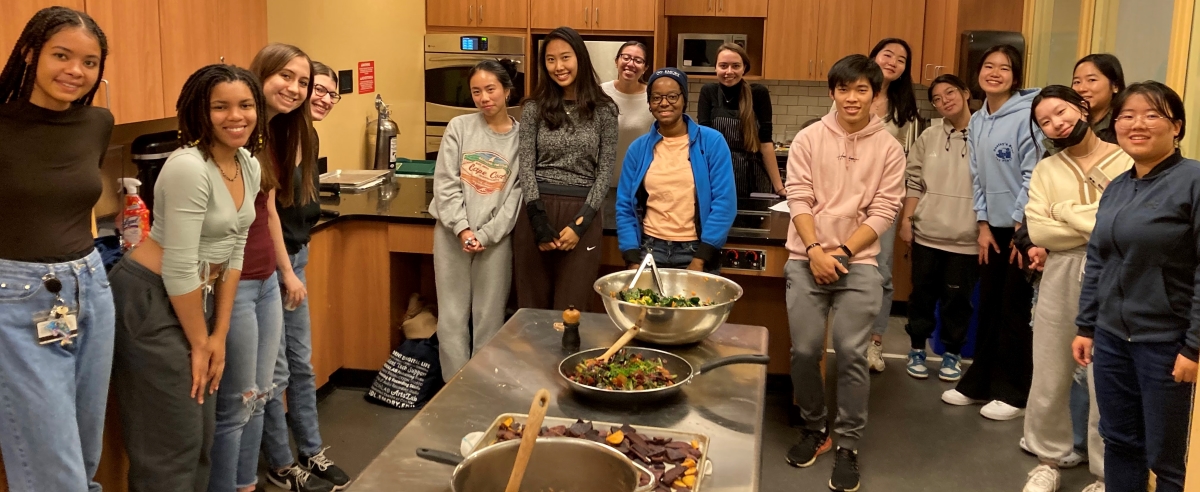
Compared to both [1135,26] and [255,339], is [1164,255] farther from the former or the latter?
[255,339]

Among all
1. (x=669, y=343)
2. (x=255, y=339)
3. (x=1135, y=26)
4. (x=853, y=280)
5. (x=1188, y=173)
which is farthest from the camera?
(x=1135, y=26)

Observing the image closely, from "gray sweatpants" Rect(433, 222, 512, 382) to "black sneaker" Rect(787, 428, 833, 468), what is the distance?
1176mm

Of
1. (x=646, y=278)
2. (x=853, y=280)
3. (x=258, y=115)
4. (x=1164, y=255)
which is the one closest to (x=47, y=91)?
(x=258, y=115)

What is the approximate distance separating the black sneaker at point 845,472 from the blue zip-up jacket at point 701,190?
79 cm

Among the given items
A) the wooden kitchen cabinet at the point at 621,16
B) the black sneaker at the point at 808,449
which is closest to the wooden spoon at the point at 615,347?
the black sneaker at the point at 808,449

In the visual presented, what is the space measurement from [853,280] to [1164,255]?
978 mm

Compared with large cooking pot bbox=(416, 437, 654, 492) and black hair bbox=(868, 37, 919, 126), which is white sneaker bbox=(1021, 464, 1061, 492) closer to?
black hair bbox=(868, 37, 919, 126)

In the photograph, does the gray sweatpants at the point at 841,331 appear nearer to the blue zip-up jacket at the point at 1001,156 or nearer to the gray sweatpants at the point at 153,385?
the blue zip-up jacket at the point at 1001,156

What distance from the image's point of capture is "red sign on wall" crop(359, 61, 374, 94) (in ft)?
16.4

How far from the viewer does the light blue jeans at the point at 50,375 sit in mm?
2041

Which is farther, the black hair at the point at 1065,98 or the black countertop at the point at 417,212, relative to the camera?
the black countertop at the point at 417,212

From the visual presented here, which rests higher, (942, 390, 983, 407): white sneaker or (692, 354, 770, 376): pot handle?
(692, 354, 770, 376): pot handle

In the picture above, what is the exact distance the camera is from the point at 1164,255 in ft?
7.89

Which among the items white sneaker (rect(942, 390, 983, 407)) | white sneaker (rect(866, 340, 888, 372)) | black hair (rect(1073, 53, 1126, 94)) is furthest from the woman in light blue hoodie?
white sneaker (rect(866, 340, 888, 372))
